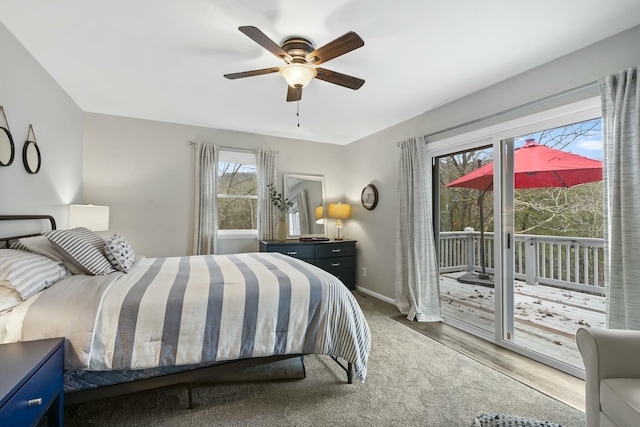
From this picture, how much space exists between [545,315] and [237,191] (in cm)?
420

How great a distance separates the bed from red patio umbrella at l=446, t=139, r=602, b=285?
6.97 feet

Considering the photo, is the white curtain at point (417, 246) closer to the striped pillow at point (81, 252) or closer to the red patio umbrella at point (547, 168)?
the red patio umbrella at point (547, 168)

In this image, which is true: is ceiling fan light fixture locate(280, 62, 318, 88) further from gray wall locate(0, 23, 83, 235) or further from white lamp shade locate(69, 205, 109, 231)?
white lamp shade locate(69, 205, 109, 231)

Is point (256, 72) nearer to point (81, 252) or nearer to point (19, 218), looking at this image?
point (81, 252)

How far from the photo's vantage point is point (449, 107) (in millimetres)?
3170

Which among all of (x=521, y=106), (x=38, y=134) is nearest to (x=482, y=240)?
(x=521, y=106)

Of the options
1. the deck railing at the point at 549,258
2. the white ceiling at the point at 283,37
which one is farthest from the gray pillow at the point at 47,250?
the deck railing at the point at 549,258

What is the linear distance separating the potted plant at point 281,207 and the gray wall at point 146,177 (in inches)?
26.1

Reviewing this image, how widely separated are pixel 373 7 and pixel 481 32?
0.83 m

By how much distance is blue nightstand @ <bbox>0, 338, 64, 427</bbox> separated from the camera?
102cm

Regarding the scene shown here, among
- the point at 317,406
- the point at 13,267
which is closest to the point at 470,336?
the point at 317,406

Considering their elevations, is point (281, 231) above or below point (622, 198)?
below

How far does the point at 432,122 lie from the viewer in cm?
338

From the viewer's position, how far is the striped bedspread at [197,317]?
1447 millimetres
